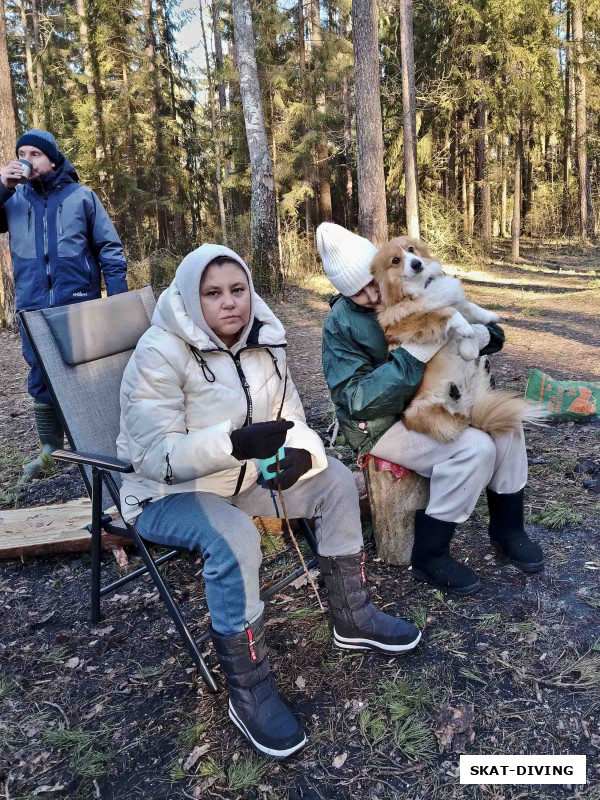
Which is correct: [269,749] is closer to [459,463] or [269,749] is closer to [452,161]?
[459,463]

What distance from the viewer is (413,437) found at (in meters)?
2.51

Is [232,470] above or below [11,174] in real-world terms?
below

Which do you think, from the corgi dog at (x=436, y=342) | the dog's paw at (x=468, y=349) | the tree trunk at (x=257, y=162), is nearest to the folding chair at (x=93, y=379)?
the corgi dog at (x=436, y=342)

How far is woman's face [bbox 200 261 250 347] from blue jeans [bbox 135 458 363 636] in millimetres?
646

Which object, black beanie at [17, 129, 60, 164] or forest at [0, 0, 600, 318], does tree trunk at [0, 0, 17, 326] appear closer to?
forest at [0, 0, 600, 318]

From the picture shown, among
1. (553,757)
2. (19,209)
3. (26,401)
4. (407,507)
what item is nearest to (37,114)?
(26,401)

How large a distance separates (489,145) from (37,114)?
1563cm

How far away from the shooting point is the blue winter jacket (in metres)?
3.61

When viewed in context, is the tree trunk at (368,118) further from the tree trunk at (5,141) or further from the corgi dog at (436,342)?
the corgi dog at (436,342)

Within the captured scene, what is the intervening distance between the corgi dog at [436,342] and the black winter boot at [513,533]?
0.36 meters

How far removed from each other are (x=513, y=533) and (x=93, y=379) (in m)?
2.09

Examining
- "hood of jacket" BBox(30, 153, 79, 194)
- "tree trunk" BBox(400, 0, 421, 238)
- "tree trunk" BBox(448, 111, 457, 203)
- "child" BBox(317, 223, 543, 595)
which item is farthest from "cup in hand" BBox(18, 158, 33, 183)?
"tree trunk" BBox(448, 111, 457, 203)

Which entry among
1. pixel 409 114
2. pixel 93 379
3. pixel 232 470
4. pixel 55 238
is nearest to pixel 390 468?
pixel 232 470

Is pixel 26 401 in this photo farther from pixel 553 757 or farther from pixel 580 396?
pixel 553 757
